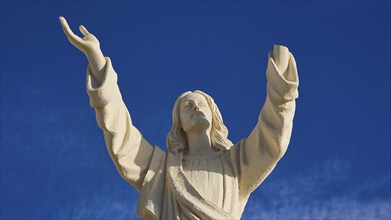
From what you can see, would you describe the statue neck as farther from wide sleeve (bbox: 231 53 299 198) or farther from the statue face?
wide sleeve (bbox: 231 53 299 198)

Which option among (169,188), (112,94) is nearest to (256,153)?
(169,188)

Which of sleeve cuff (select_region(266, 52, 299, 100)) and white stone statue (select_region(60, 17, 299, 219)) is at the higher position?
sleeve cuff (select_region(266, 52, 299, 100))

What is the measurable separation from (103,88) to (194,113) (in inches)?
51.2

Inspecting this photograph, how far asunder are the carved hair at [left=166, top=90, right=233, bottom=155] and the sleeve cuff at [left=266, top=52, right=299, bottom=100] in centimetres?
106

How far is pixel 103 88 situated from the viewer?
9.72 meters

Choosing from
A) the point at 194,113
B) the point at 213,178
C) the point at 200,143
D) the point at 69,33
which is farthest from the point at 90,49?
the point at 213,178

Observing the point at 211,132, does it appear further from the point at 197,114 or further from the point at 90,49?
the point at 90,49

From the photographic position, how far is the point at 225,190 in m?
9.80

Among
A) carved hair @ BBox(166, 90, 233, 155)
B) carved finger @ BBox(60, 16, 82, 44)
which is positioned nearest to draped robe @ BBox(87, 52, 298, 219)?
carved hair @ BBox(166, 90, 233, 155)

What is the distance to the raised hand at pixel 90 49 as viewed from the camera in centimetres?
991

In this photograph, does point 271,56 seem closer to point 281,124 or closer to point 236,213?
point 281,124

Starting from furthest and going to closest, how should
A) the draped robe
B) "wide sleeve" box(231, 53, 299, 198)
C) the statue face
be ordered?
the statue face → "wide sleeve" box(231, 53, 299, 198) → the draped robe

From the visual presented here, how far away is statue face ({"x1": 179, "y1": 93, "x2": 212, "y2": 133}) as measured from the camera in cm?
1031

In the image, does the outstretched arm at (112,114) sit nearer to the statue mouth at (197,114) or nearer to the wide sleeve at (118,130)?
the wide sleeve at (118,130)
